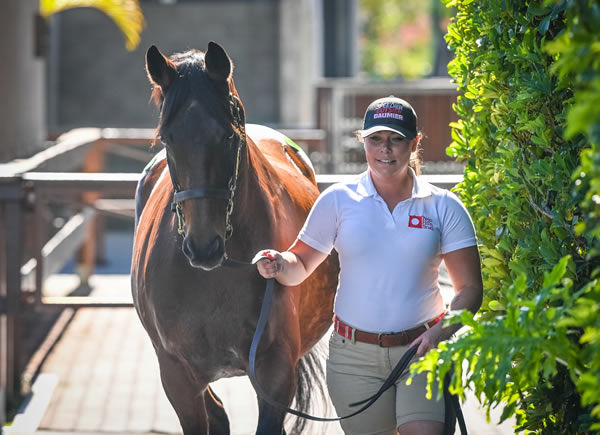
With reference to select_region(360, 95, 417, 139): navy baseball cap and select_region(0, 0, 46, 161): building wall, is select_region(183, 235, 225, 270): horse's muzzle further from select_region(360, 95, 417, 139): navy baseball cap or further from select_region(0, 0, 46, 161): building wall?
select_region(0, 0, 46, 161): building wall

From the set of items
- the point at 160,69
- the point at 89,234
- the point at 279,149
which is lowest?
the point at 89,234

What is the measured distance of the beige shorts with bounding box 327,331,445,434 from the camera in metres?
3.15

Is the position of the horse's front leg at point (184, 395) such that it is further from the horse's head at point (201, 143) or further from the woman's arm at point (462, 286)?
the woman's arm at point (462, 286)

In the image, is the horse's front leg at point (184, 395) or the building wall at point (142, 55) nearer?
the horse's front leg at point (184, 395)

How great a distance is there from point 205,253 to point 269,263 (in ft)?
0.85

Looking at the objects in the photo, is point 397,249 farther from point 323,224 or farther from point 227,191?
point 227,191

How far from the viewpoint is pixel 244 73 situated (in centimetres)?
1662

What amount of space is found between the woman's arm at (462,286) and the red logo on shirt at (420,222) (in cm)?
12

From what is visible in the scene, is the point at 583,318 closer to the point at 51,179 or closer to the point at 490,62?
the point at 490,62

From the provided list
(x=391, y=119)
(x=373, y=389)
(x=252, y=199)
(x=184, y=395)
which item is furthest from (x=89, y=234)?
(x=391, y=119)

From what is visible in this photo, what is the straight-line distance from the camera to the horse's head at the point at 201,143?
10.2 feet

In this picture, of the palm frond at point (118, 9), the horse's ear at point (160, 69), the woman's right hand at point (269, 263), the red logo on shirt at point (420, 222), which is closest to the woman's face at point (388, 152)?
the red logo on shirt at point (420, 222)

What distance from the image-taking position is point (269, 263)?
127 inches

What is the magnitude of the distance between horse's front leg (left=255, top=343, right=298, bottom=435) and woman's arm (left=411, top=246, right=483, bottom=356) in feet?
2.04
